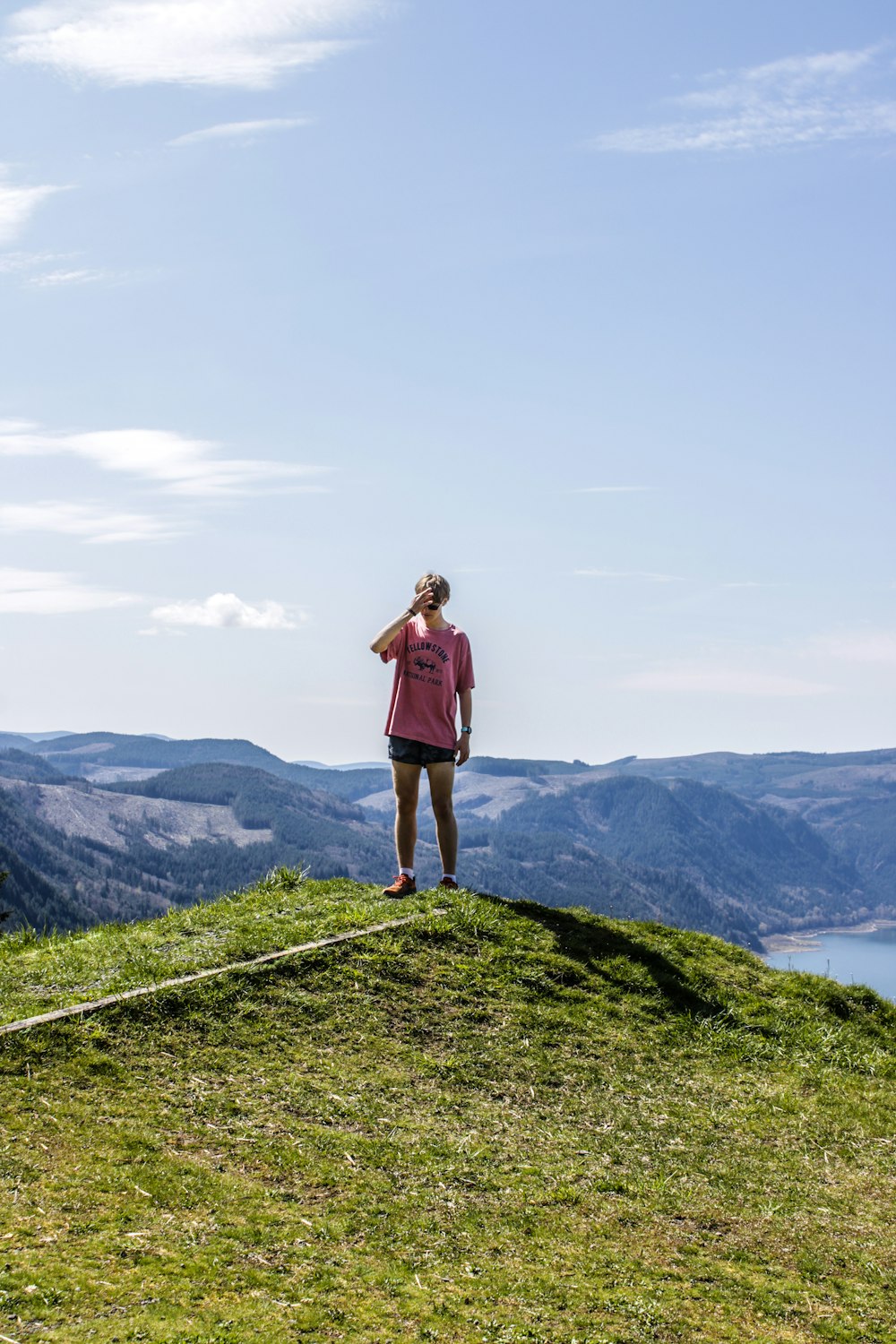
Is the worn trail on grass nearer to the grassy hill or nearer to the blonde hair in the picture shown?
the grassy hill

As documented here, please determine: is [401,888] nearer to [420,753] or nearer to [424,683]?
[420,753]

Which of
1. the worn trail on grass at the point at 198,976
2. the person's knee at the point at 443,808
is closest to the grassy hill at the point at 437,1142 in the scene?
the worn trail on grass at the point at 198,976

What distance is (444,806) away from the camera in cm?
1473

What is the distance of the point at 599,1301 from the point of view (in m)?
6.08

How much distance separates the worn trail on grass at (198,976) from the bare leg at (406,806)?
124 centimetres

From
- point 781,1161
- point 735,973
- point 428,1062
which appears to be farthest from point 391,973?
point 735,973

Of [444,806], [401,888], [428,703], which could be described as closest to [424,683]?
[428,703]

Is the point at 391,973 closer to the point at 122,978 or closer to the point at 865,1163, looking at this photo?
the point at 122,978

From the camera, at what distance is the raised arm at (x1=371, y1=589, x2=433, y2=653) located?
1385 cm

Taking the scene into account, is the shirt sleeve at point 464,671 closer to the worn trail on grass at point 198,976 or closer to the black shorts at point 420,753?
the black shorts at point 420,753

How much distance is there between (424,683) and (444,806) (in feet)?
5.61

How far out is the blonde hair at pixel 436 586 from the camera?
14.1m

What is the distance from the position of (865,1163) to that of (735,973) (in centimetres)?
547

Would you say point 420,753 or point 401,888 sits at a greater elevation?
point 420,753
